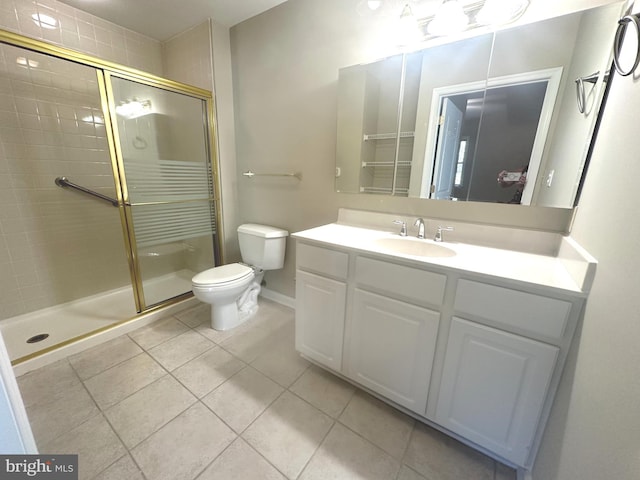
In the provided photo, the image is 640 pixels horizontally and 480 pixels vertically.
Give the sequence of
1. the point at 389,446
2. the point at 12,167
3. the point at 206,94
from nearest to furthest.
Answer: the point at 389,446, the point at 12,167, the point at 206,94

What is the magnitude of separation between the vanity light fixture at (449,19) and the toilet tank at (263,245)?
160cm

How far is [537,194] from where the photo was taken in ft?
3.94

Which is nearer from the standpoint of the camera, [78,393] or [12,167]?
[78,393]

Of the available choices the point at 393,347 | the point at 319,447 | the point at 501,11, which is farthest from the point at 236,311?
the point at 501,11

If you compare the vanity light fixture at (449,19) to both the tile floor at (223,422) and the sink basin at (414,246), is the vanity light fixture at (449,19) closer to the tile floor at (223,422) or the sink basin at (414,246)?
the sink basin at (414,246)

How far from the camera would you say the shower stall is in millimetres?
1817

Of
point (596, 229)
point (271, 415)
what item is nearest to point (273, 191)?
point (271, 415)

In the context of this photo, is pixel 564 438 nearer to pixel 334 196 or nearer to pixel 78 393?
pixel 334 196

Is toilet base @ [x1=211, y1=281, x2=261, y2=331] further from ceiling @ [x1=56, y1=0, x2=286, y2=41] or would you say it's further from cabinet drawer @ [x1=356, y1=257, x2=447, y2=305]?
ceiling @ [x1=56, y1=0, x2=286, y2=41]

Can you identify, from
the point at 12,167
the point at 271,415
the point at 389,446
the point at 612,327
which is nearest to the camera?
the point at 612,327

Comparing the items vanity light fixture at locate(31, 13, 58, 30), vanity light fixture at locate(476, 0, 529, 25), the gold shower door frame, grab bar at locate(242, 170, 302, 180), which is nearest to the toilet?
grab bar at locate(242, 170, 302, 180)

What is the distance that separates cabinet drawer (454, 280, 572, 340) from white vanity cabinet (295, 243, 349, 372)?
1.79ft

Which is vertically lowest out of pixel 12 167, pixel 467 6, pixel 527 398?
pixel 527 398

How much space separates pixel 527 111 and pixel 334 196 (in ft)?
3.73
